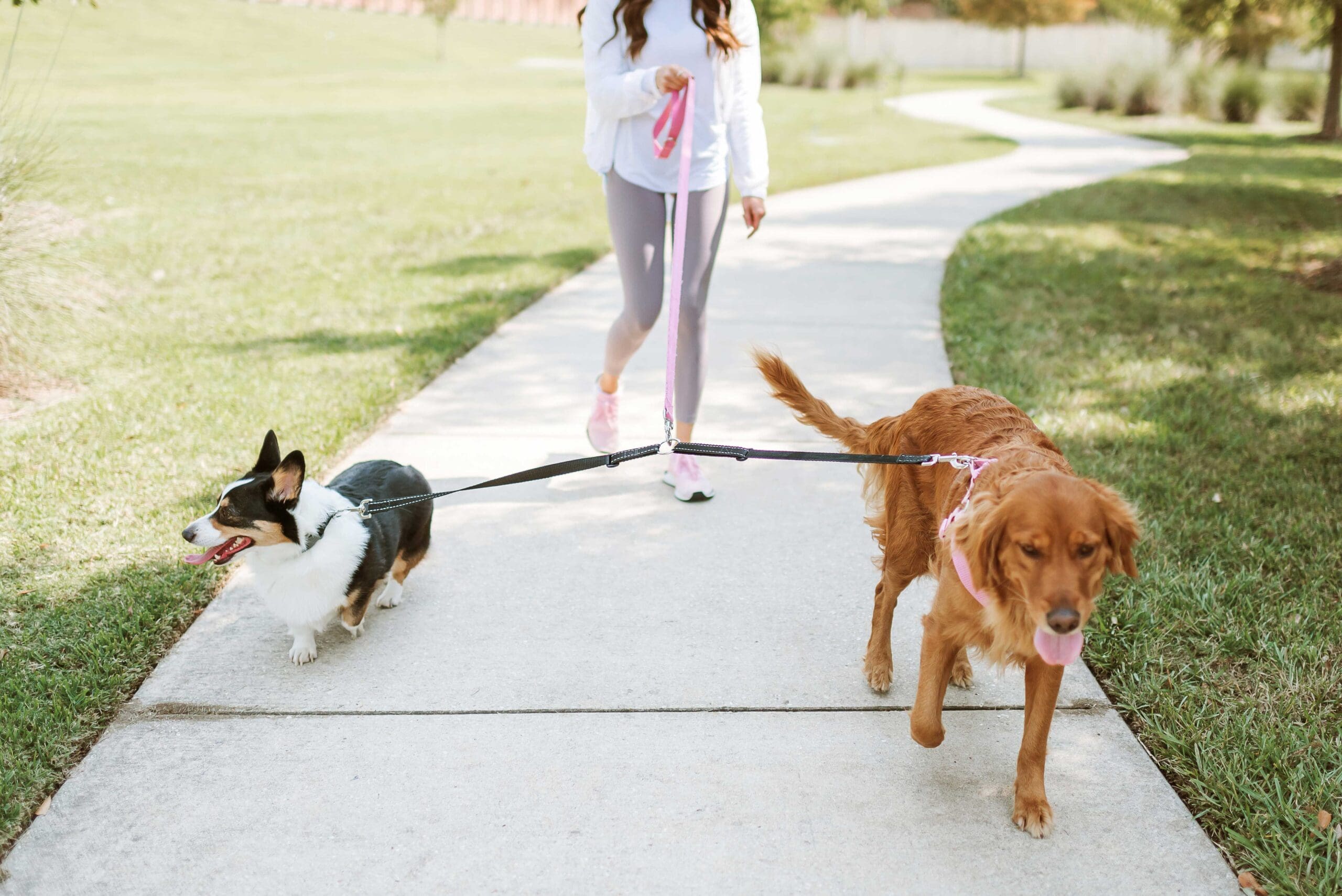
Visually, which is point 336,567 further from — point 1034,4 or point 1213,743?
point 1034,4

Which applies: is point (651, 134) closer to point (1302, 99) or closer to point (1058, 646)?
point (1058, 646)

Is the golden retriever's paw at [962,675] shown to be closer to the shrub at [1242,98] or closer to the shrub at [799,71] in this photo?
the shrub at [1242,98]

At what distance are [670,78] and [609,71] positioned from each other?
0.37 meters

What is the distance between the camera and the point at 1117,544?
248 centimetres

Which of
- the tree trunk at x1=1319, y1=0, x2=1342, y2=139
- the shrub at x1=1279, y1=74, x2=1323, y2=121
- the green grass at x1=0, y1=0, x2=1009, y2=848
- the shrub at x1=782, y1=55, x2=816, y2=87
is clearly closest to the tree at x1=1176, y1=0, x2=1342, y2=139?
the tree trunk at x1=1319, y1=0, x2=1342, y2=139

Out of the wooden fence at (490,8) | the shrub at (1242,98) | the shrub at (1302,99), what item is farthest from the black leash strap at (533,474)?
the wooden fence at (490,8)

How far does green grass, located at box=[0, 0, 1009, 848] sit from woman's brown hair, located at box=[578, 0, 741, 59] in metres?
2.44

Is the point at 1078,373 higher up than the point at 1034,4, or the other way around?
the point at 1034,4

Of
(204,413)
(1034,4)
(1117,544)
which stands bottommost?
(204,413)

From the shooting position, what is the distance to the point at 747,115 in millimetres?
4375

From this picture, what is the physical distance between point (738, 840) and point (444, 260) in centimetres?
745

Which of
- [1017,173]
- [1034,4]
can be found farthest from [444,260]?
[1034,4]

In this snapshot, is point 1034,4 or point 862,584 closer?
point 862,584

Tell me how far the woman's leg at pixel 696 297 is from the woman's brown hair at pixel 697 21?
59 cm
